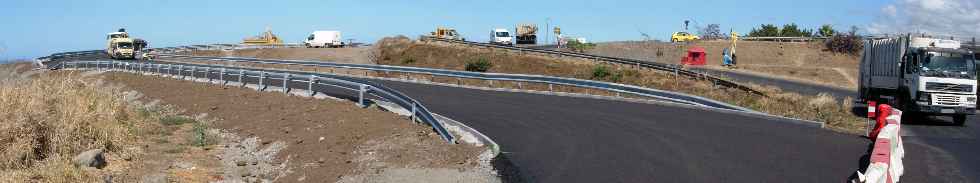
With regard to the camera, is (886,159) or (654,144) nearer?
(886,159)

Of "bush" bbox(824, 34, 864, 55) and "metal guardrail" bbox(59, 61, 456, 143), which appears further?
"bush" bbox(824, 34, 864, 55)

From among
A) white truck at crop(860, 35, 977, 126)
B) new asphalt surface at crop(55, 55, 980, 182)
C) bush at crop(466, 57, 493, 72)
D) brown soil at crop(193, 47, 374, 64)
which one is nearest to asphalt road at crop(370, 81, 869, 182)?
new asphalt surface at crop(55, 55, 980, 182)

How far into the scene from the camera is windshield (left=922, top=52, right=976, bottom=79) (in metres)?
22.8

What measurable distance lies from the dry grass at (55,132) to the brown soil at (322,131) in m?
2.63

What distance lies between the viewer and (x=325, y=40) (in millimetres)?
77125

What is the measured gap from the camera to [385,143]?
1430 centimetres

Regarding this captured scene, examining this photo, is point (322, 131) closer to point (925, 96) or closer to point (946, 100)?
point (925, 96)

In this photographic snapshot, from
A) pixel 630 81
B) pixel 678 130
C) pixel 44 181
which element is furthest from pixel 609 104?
pixel 630 81

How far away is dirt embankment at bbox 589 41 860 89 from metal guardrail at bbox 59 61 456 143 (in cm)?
3795

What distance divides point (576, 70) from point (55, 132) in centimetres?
3503

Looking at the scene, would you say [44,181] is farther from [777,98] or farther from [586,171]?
[777,98]

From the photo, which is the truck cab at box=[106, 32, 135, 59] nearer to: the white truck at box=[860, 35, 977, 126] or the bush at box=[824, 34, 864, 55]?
the white truck at box=[860, 35, 977, 126]

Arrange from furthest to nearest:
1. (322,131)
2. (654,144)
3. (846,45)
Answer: (846,45) < (322,131) < (654,144)

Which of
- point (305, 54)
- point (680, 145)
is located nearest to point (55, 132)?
point (680, 145)
